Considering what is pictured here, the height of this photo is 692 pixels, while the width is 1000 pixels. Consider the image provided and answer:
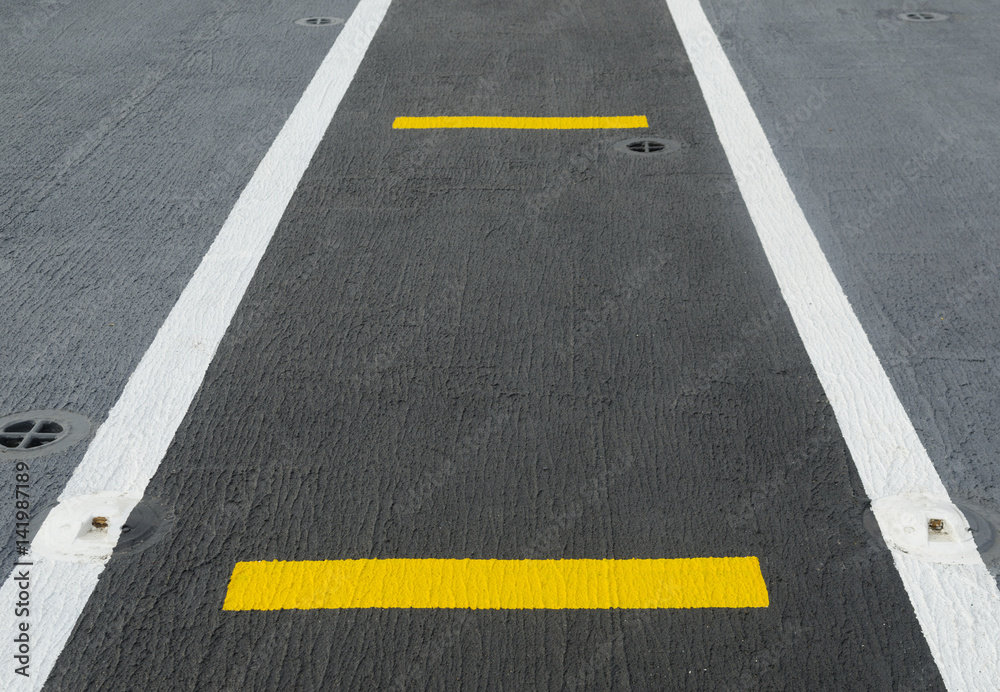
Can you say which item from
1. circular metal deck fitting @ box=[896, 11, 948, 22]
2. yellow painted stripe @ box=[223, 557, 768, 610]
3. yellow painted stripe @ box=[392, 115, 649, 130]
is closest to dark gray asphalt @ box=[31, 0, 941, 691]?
yellow painted stripe @ box=[223, 557, 768, 610]

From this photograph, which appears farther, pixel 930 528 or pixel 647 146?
pixel 647 146

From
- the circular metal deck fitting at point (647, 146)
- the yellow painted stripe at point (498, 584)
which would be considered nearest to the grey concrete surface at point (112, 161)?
the yellow painted stripe at point (498, 584)

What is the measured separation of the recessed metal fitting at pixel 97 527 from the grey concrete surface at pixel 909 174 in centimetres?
249

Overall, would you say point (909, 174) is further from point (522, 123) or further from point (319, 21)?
point (319, 21)

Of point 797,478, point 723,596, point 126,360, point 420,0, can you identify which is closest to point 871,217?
point 797,478

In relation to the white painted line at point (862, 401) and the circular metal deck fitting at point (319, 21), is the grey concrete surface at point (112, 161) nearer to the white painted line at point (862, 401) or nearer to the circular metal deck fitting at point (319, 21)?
the circular metal deck fitting at point (319, 21)

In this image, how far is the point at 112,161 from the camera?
5.70 meters

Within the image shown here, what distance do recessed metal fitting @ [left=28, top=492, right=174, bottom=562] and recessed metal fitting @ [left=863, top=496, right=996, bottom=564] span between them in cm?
218

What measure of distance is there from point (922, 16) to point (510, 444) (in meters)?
6.72

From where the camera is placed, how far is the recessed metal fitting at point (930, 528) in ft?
9.73

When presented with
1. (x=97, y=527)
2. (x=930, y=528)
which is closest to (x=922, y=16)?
(x=930, y=528)

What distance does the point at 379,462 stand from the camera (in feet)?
11.1

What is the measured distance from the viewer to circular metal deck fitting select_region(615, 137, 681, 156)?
18.9 ft

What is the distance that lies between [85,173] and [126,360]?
6.78 ft
